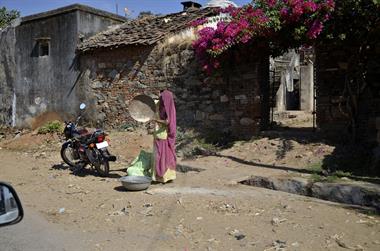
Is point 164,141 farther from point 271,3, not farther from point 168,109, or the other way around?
point 271,3

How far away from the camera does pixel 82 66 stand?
1608 centimetres

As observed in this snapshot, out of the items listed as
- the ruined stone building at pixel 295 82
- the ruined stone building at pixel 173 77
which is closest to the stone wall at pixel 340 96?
the ruined stone building at pixel 173 77

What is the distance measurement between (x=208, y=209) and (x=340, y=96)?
17.2ft

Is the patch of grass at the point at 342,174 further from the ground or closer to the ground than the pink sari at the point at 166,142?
closer to the ground

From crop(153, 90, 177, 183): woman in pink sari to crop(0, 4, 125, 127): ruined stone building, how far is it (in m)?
8.05

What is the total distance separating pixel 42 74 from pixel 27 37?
1710mm

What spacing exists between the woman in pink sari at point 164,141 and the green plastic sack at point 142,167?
23 centimetres

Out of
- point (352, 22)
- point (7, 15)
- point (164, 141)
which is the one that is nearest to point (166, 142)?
point (164, 141)

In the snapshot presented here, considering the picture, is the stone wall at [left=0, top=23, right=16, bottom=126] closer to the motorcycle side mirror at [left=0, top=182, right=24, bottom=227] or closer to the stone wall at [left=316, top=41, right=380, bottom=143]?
the stone wall at [left=316, top=41, right=380, bottom=143]

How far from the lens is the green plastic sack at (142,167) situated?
28.9ft

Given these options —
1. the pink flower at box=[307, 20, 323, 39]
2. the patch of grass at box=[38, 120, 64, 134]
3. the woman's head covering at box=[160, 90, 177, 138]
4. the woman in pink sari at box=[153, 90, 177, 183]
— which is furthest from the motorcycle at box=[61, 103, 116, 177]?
the patch of grass at box=[38, 120, 64, 134]

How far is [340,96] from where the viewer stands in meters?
10.5

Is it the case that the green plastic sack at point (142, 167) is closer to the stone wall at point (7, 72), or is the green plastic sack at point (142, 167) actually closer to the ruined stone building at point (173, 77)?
the ruined stone building at point (173, 77)

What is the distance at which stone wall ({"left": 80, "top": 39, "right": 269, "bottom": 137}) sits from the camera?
38.7ft
